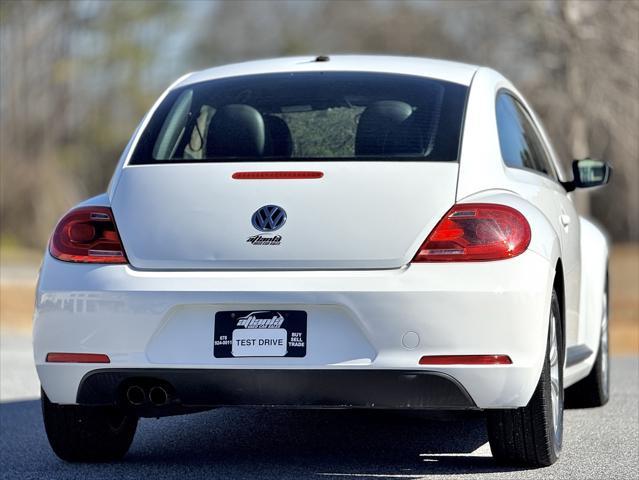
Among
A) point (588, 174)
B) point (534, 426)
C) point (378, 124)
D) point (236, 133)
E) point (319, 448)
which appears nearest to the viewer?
point (534, 426)

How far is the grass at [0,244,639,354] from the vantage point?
15.5 m

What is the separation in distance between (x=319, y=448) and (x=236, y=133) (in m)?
1.55

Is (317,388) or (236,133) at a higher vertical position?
(236,133)

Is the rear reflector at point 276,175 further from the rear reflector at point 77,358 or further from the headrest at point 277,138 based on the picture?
the rear reflector at point 77,358

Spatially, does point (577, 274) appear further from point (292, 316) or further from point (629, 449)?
point (292, 316)

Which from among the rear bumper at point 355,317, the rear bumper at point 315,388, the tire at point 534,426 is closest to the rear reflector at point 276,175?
the rear bumper at point 355,317

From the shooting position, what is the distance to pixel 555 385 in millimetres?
5977

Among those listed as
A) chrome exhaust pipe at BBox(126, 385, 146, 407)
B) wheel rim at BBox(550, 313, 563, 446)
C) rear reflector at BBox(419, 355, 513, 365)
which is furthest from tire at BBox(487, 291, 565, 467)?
chrome exhaust pipe at BBox(126, 385, 146, 407)

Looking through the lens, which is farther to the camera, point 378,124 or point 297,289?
point 378,124

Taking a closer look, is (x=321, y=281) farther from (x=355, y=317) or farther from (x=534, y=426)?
(x=534, y=426)

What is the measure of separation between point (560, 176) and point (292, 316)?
275 cm

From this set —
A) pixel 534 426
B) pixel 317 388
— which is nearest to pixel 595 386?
pixel 534 426

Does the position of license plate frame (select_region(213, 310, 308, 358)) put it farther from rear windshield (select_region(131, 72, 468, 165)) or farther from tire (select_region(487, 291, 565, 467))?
tire (select_region(487, 291, 565, 467))

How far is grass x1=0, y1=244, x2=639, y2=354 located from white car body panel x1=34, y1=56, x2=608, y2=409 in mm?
8523
